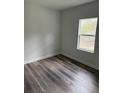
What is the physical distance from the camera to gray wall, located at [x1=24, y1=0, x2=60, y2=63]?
12.8 feet

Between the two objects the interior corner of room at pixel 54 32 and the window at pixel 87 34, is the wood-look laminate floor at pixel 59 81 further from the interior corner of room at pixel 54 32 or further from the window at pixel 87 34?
the window at pixel 87 34

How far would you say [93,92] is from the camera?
7.00 ft

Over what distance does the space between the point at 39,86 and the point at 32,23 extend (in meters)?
2.70

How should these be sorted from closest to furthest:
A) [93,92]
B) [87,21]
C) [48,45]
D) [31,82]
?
[93,92] → [31,82] → [87,21] → [48,45]

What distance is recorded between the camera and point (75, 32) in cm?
435

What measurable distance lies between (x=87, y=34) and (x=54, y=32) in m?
1.82

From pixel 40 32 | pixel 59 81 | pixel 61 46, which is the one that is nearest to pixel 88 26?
pixel 61 46

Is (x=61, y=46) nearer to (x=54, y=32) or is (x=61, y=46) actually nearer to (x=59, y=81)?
(x=54, y=32)

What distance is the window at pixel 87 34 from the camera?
145 inches

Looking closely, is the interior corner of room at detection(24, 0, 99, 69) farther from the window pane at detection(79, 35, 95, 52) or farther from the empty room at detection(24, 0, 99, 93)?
the window pane at detection(79, 35, 95, 52)
